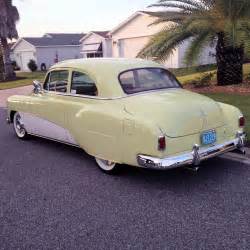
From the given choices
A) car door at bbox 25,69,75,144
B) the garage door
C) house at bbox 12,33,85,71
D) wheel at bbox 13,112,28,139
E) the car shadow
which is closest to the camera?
the car shadow

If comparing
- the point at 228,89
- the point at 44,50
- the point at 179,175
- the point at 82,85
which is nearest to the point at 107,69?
the point at 82,85

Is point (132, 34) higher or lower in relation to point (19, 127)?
higher

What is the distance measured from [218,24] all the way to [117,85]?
729cm

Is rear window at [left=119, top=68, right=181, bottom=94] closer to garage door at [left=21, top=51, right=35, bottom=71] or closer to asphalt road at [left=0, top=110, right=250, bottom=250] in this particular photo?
asphalt road at [left=0, top=110, right=250, bottom=250]

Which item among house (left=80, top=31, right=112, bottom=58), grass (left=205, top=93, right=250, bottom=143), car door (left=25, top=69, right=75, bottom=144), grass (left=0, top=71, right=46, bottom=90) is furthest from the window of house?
house (left=80, top=31, right=112, bottom=58)

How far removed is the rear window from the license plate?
1.23 m

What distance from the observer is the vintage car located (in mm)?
4766

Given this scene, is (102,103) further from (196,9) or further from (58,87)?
(196,9)

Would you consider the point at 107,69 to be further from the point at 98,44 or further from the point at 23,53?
the point at 23,53

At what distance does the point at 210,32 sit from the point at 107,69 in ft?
23.7

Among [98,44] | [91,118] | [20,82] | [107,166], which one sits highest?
[91,118]

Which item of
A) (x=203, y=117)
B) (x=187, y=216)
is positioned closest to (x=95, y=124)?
(x=203, y=117)

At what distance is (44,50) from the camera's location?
47750 millimetres

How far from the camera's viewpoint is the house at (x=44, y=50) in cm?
4766
